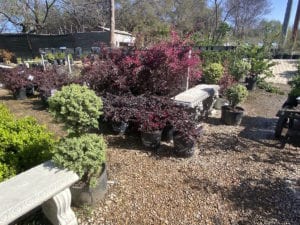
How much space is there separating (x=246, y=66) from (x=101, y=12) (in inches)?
434

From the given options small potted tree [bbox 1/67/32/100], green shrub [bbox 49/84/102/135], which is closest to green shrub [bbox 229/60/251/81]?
green shrub [bbox 49/84/102/135]

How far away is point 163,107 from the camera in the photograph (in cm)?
362

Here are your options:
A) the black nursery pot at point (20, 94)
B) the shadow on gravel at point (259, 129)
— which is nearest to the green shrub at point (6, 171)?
the shadow on gravel at point (259, 129)

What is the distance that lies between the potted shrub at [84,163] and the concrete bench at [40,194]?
10 cm

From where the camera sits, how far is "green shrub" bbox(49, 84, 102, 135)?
2023 millimetres

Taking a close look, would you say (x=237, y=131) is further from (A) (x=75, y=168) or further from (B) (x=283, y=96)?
(B) (x=283, y=96)

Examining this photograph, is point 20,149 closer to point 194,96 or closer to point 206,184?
point 206,184

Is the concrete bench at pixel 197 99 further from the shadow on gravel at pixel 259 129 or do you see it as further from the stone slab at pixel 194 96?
the shadow on gravel at pixel 259 129

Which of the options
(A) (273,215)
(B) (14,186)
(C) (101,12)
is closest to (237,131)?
(A) (273,215)

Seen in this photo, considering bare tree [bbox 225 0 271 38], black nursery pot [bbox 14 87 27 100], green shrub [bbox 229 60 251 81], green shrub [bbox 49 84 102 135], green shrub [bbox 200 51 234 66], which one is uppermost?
bare tree [bbox 225 0 271 38]

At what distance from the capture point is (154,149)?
11.1ft

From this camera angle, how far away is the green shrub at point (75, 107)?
6.64 ft

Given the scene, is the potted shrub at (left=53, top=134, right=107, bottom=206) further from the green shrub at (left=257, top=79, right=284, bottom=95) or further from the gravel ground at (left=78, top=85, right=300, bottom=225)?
the green shrub at (left=257, top=79, right=284, bottom=95)

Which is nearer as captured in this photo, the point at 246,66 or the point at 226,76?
the point at 226,76
